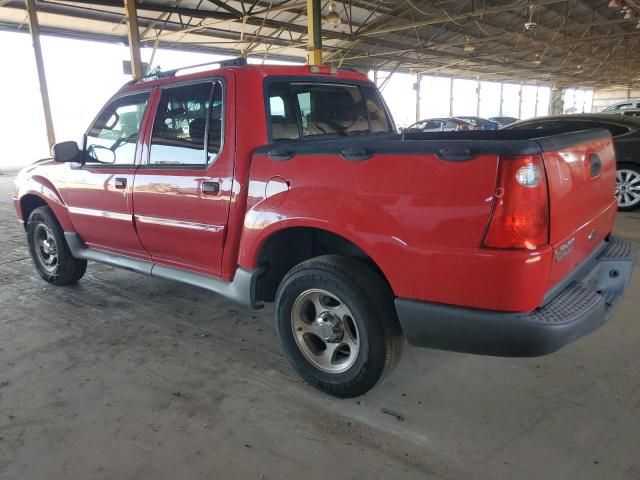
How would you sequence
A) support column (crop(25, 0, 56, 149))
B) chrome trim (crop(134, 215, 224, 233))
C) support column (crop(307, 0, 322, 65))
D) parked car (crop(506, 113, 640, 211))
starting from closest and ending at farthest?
chrome trim (crop(134, 215, 224, 233)) < parked car (crop(506, 113, 640, 211)) < support column (crop(307, 0, 322, 65)) < support column (crop(25, 0, 56, 149))

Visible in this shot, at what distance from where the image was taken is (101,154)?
151 inches

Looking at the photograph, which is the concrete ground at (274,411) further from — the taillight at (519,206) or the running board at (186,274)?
the taillight at (519,206)

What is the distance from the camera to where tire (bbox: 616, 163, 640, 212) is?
7.21m

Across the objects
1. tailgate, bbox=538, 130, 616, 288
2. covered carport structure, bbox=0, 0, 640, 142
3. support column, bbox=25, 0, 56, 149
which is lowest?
tailgate, bbox=538, 130, 616, 288

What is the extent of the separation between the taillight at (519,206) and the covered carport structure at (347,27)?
9.01m

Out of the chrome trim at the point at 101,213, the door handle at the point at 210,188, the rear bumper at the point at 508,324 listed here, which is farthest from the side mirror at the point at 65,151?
the rear bumper at the point at 508,324

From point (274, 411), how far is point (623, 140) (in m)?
6.96

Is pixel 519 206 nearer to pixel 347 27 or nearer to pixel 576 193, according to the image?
pixel 576 193

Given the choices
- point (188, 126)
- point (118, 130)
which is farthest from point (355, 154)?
point (118, 130)

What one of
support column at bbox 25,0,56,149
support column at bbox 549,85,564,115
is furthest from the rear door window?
support column at bbox 549,85,564,115

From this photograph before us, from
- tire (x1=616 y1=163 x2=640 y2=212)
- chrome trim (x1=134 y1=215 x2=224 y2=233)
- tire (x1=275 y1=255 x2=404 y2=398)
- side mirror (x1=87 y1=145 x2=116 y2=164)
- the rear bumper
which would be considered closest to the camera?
the rear bumper

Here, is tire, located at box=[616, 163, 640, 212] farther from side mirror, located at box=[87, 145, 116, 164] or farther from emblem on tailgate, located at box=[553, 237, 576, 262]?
side mirror, located at box=[87, 145, 116, 164]

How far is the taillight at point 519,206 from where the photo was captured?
190 centimetres

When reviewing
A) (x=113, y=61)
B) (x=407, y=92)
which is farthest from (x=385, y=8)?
(x=407, y=92)
